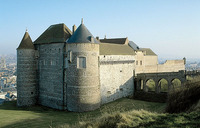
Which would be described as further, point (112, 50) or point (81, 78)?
point (112, 50)

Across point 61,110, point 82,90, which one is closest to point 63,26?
point 82,90

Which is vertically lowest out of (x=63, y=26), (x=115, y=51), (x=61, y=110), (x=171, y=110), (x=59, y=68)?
(x=61, y=110)

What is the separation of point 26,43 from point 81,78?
10.2m

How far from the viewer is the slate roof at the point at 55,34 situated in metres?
24.8

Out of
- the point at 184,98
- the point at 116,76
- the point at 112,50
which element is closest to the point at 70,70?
the point at 116,76

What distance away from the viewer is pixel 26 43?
2658 cm

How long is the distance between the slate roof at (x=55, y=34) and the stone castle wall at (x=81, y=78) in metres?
2.30

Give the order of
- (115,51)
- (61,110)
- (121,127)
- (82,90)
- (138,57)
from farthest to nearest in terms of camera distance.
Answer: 1. (138,57)
2. (115,51)
3. (61,110)
4. (82,90)
5. (121,127)

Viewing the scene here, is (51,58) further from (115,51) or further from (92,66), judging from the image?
(115,51)

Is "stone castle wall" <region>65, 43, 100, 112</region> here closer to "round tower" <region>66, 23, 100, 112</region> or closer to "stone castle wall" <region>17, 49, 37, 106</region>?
"round tower" <region>66, 23, 100, 112</region>

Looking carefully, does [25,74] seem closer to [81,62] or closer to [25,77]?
[25,77]

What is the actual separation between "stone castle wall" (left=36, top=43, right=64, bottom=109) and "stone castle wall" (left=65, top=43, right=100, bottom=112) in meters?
1.82

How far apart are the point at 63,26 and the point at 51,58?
186 inches

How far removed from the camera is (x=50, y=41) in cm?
2544
